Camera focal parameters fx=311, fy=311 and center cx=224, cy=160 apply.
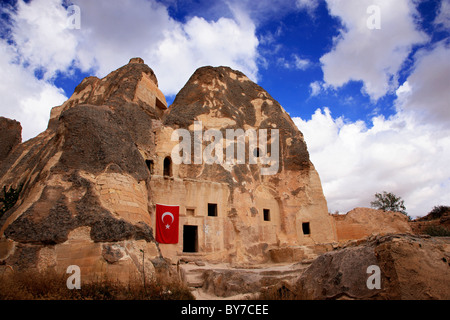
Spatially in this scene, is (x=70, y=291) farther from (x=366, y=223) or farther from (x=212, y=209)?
(x=366, y=223)

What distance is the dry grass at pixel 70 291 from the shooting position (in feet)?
18.3

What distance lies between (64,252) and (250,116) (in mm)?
14659

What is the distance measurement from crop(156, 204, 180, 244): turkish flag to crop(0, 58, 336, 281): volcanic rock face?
313 mm

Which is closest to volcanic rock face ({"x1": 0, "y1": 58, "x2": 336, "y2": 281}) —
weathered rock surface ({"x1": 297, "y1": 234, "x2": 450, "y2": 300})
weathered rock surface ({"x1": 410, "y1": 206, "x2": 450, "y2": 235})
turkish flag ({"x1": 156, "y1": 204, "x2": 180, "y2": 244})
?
turkish flag ({"x1": 156, "y1": 204, "x2": 180, "y2": 244})

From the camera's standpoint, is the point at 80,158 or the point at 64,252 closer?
the point at 64,252

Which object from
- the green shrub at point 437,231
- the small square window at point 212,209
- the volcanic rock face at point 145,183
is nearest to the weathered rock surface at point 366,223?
the green shrub at point 437,231

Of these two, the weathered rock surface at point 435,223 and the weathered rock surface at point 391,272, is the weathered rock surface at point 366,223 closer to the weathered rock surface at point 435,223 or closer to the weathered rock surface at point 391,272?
the weathered rock surface at point 435,223

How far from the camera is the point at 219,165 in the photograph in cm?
1598

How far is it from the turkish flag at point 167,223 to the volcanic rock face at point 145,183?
1.03ft

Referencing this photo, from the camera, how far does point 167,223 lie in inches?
502

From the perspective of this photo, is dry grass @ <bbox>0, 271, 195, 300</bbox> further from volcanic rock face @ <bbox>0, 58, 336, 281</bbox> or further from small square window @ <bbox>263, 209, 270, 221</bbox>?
small square window @ <bbox>263, 209, 270, 221</bbox>

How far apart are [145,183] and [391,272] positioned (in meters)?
7.80
